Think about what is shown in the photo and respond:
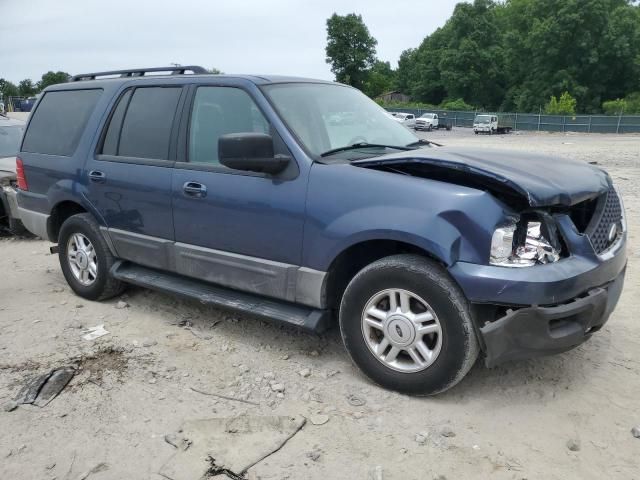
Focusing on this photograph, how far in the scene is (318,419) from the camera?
129 inches

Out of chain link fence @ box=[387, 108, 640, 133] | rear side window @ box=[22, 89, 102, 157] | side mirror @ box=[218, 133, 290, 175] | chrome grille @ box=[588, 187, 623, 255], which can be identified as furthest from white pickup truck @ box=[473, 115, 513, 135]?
side mirror @ box=[218, 133, 290, 175]

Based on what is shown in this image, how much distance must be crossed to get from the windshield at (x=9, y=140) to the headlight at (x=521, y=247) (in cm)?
807

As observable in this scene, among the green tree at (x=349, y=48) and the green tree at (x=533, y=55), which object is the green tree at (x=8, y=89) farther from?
the green tree at (x=533, y=55)

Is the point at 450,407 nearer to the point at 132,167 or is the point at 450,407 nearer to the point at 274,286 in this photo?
the point at 274,286

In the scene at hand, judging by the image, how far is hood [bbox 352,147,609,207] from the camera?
3066mm

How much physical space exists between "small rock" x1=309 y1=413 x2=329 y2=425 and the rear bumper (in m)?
0.96

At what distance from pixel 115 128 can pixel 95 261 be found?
3.95 feet

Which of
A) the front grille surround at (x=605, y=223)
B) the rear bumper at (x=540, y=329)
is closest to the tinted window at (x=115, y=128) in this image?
the rear bumper at (x=540, y=329)

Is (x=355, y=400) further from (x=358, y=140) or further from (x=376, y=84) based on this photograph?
(x=376, y=84)

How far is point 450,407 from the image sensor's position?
3.35 metres

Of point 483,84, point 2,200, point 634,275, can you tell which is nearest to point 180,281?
point 634,275

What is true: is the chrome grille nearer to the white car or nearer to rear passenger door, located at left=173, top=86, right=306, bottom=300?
rear passenger door, located at left=173, top=86, right=306, bottom=300

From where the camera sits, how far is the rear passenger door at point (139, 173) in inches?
173

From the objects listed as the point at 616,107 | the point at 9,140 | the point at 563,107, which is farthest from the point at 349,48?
the point at 9,140
